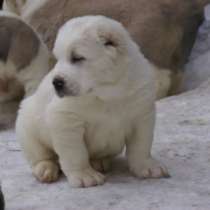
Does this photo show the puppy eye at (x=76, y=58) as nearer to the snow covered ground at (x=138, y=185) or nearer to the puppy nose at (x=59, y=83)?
the puppy nose at (x=59, y=83)

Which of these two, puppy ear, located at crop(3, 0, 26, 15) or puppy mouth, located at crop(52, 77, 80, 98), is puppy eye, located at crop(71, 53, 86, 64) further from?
puppy ear, located at crop(3, 0, 26, 15)

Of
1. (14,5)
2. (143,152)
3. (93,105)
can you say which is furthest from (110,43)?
(14,5)

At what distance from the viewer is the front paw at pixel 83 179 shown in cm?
373

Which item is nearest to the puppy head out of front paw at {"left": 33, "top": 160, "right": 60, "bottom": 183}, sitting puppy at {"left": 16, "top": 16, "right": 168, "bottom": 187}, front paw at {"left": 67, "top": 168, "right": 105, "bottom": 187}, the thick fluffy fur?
sitting puppy at {"left": 16, "top": 16, "right": 168, "bottom": 187}

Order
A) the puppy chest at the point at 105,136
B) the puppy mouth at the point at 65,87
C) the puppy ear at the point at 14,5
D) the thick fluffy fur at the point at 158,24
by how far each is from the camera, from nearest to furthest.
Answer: the puppy mouth at the point at 65,87 < the puppy chest at the point at 105,136 < the thick fluffy fur at the point at 158,24 < the puppy ear at the point at 14,5

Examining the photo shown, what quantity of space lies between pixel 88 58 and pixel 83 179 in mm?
647

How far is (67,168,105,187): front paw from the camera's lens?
373 centimetres

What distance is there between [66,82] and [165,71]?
10.4ft

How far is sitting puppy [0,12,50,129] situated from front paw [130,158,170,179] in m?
2.21

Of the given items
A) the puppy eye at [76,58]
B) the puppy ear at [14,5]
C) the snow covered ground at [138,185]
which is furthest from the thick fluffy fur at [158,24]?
the puppy eye at [76,58]

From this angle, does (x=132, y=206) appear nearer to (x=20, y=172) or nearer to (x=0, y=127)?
(x=20, y=172)

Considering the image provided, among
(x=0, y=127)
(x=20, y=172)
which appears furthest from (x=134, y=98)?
(x=0, y=127)

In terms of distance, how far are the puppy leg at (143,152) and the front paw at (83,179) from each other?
0.77 ft

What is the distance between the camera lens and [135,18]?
6.66 m
